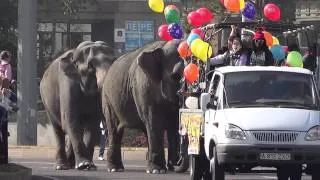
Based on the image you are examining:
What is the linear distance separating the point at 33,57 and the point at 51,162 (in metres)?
4.07

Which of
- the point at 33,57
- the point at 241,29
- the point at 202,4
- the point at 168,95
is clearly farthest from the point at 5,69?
the point at 202,4

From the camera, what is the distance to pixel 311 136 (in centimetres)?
1473

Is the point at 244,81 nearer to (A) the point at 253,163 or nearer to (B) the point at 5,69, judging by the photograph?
(A) the point at 253,163

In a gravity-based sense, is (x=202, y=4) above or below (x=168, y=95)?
above

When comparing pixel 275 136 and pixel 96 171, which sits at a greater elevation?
pixel 275 136

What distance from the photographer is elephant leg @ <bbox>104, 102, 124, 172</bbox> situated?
830 inches

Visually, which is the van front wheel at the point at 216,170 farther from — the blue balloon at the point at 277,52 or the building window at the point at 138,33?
the building window at the point at 138,33

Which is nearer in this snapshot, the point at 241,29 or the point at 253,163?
the point at 253,163

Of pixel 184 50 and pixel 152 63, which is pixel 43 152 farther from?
pixel 184 50

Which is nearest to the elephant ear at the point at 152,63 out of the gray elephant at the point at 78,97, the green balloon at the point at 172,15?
the green balloon at the point at 172,15

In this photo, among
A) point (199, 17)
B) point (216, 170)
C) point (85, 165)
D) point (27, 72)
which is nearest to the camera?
point (216, 170)

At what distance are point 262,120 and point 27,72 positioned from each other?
45.0 feet

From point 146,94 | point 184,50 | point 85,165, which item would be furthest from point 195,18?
point 85,165

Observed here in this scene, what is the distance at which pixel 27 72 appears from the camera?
90.3ft
